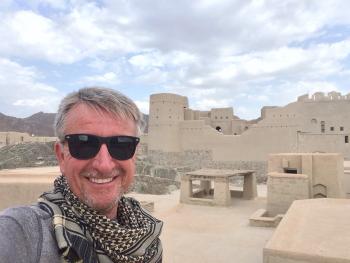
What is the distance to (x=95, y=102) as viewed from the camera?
5.21 feet

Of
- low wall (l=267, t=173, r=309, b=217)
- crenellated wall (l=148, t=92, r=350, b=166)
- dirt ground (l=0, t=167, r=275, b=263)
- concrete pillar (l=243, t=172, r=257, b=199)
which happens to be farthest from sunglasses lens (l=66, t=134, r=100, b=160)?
crenellated wall (l=148, t=92, r=350, b=166)

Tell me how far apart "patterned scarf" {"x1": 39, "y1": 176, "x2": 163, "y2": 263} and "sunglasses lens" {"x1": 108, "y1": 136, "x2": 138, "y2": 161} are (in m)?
0.26

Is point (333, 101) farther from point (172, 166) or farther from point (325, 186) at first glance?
point (325, 186)

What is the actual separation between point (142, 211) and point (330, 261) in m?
3.62

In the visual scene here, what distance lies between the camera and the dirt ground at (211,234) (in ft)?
28.1

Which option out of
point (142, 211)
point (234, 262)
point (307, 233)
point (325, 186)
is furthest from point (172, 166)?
point (142, 211)

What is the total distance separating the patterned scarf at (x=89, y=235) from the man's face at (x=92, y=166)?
0.05m

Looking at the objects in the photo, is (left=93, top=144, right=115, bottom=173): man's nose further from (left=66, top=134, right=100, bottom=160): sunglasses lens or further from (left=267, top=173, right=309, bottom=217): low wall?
(left=267, top=173, right=309, bottom=217): low wall

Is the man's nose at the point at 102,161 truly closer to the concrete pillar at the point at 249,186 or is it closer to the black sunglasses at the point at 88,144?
the black sunglasses at the point at 88,144

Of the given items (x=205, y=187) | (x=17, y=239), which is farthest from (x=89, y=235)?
(x=205, y=187)

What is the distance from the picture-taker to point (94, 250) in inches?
57.4

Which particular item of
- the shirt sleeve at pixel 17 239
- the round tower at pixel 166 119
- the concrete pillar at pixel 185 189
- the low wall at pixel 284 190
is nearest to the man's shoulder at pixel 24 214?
the shirt sleeve at pixel 17 239

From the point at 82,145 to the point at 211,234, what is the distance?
10003mm

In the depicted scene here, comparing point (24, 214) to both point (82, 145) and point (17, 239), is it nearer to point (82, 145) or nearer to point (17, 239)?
point (17, 239)
